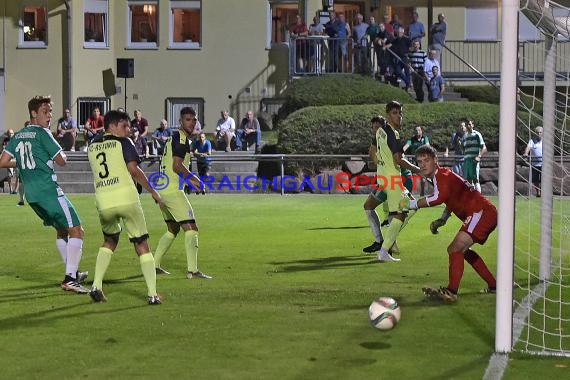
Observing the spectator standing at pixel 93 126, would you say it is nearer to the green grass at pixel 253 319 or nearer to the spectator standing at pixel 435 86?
the spectator standing at pixel 435 86

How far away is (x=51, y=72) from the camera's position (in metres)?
36.4

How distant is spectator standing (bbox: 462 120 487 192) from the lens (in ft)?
86.8

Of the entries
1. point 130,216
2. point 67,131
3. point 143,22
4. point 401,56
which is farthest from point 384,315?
point 143,22

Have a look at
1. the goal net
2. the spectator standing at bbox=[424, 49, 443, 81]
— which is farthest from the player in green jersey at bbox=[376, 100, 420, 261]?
the spectator standing at bbox=[424, 49, 443, 81]

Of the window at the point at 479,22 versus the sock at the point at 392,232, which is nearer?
the sock at the point at 392,232

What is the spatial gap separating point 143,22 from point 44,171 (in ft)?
88.0

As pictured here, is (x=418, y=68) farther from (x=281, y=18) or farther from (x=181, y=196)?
(x=181, y=196)

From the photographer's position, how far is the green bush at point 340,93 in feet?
105

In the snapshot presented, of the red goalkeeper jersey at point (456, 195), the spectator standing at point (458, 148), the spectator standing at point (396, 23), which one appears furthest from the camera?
the spectator standing at point (396, 23)

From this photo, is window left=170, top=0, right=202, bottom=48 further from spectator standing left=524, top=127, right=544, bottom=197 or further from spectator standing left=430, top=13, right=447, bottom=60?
spectator standing left=524, top=127, right=544, bottom=197

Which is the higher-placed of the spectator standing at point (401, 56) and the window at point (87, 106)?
the spectator standing at point (401, 56)

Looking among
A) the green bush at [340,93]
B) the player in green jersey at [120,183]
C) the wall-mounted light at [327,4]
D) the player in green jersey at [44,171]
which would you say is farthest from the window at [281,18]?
the player in green jersey at [120,183]

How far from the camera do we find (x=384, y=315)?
9.10m

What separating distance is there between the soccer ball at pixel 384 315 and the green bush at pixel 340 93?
2314 centimetres
